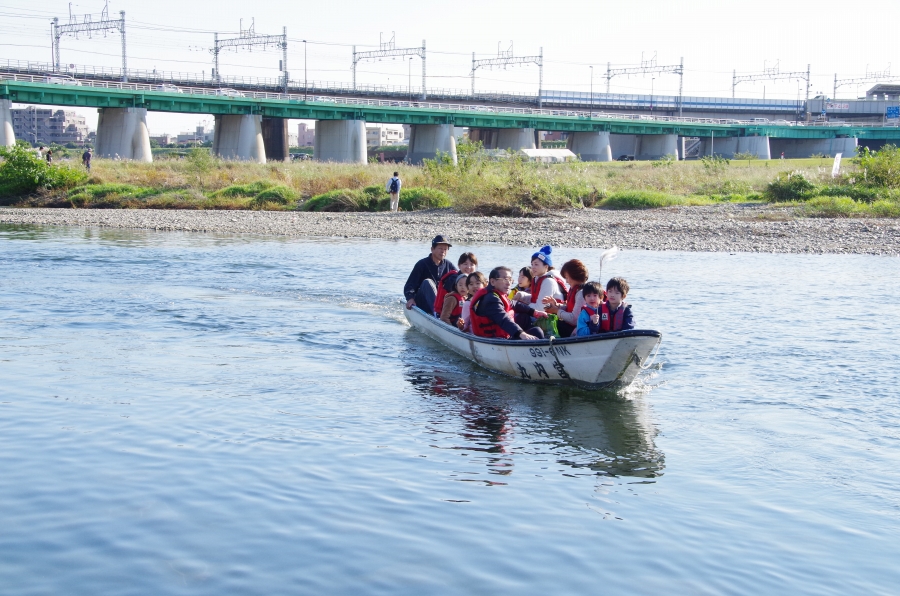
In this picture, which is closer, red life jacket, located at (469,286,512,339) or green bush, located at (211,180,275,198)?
red life jacket, located at (469,286,512,339)

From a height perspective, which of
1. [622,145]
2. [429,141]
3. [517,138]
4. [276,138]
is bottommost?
[429,141]

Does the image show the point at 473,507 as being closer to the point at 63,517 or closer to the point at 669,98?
the point at 63,517

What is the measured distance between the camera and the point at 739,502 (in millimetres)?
7746

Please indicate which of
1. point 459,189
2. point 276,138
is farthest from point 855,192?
point 276,138

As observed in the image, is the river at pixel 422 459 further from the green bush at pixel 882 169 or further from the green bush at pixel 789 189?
the green bush at pixel 882 169

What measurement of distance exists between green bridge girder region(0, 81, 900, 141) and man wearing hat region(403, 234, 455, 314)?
57.1m

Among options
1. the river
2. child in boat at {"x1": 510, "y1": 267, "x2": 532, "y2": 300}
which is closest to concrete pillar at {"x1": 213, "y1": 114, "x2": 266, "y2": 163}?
the river

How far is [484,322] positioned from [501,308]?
47 centimetres

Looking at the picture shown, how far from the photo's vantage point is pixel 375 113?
272 ft

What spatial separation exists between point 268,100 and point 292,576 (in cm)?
7443

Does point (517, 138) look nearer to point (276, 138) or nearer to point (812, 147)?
point (276, 138)

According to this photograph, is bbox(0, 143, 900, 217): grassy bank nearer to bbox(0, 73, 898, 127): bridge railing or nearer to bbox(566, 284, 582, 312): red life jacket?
bbox(566, 284, 582, 312): red life jacket

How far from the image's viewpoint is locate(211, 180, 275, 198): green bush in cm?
4228

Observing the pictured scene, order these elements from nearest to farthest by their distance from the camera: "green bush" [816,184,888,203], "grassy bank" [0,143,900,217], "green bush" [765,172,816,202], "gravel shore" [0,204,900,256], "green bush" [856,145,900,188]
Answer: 1. "gravel shore" [0,204,900,256]
2. "green bush" [816,184,888,203]
3. "grassy bank" [0,143,900,217]
4. "green bush" [856,145,900,188]
5. "green bush" [765,172,816,202]
